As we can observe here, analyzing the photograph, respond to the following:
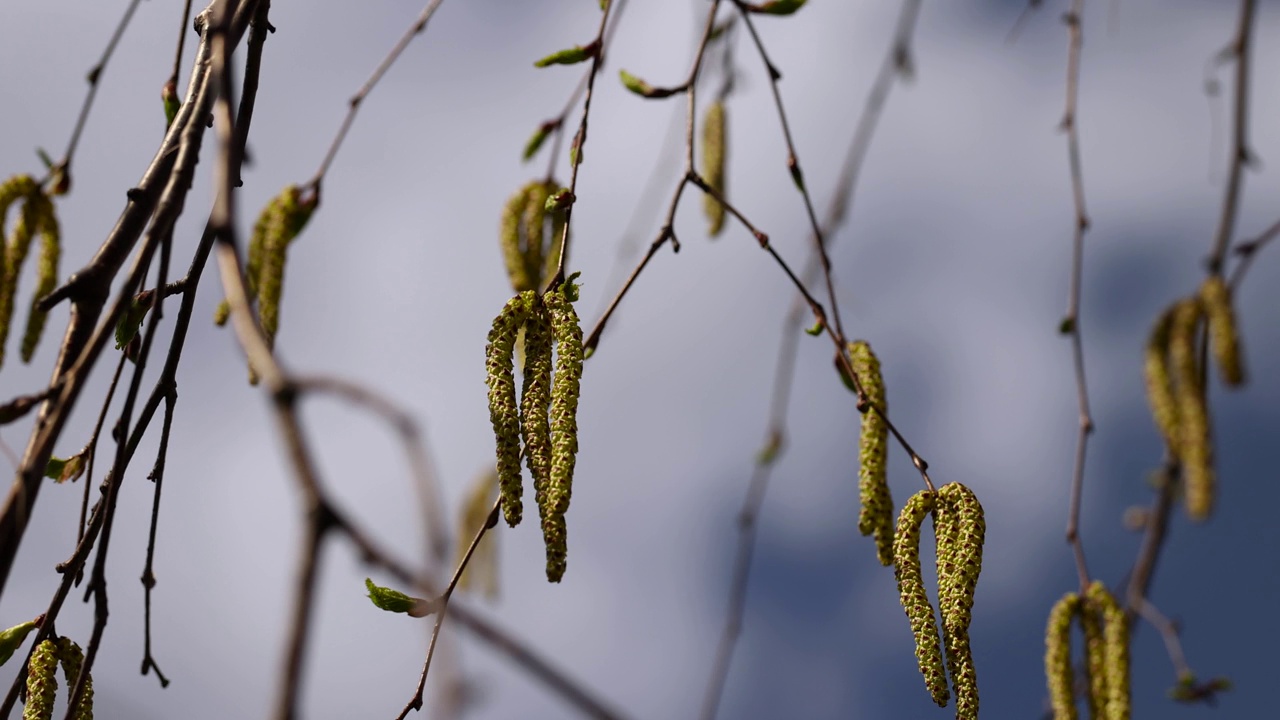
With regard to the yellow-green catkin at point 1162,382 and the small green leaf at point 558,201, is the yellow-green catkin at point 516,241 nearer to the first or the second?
the small green leaf at point 558,201

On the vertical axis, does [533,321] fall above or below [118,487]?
above

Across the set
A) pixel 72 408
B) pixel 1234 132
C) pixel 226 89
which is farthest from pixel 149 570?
pixel 1234 132

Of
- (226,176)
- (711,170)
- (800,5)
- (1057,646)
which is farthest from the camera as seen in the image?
(711,170)

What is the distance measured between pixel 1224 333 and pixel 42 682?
7.26ft

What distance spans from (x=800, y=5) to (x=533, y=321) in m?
0.80

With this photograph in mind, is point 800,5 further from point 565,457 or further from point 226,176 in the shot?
point 226,176

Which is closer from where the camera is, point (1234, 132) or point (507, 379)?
point (507, 379)

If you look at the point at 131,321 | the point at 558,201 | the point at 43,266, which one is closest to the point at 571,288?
the point at 558,201

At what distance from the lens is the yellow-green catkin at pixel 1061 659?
80.0 inches

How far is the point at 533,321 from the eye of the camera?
4.80 feet

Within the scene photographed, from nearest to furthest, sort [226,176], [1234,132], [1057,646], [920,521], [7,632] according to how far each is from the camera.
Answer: [226,176]
[920,521]
[7,632]
[1057,646]
[1234,132]

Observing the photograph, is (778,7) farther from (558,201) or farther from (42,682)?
(42,682)

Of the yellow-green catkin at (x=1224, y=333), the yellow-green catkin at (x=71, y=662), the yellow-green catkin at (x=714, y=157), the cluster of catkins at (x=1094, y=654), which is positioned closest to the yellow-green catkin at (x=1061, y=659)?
the cluster of catkins at (x=1094, y=654)

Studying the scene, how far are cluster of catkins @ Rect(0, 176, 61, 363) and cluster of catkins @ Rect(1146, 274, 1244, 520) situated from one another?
83.9 inches
